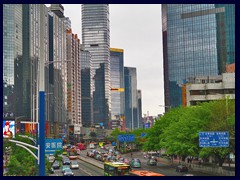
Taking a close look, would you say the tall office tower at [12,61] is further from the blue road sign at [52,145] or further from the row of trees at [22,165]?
the blue road sign at [52,145]

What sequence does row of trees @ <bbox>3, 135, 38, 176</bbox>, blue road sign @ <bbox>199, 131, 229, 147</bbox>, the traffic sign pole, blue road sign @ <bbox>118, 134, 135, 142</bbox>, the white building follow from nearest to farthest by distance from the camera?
1. the traffic sign pole
2. blue road sign @ <bbox>199, 131, 229, 147</bbox>
3. row of trees @ <bbox>3, 135, 38, 176</bbox>
4. blue road sign @ <bbox>118, 134, 135, 142</bbox>
5. the white building

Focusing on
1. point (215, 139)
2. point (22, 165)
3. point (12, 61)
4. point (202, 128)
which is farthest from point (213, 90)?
point (12, 61)

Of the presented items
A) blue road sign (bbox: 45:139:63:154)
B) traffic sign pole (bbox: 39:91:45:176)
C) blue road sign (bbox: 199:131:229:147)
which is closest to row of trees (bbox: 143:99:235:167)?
blue road sign (bbox: 199:131:229:147)

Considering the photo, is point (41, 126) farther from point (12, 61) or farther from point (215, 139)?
point (12, 61)

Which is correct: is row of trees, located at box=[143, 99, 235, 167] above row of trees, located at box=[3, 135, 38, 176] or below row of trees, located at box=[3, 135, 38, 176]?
above

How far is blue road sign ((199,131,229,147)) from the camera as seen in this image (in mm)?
54094

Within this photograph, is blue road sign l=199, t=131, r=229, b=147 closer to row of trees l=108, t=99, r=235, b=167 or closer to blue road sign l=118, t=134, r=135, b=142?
row of trees l=108, t=99, r=235, b=167

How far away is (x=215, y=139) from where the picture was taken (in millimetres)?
54438

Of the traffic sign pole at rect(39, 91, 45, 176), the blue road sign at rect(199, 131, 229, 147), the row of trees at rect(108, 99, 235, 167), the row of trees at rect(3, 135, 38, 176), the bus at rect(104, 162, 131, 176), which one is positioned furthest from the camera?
the row of trees at rect(108, 99, 235, 167)

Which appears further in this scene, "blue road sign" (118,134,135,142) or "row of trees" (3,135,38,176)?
"blue road sign" (118,134,135,142)

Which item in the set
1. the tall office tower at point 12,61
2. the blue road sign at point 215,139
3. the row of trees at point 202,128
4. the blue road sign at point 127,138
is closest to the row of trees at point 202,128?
the row of trees at point 202,128

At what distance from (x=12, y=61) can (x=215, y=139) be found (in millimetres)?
128089

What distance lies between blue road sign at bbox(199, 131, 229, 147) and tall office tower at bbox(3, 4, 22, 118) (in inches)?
4911
